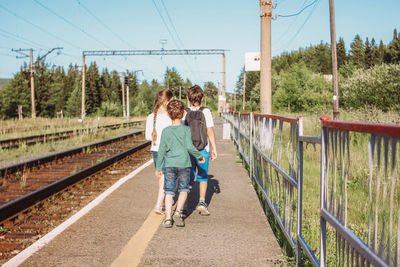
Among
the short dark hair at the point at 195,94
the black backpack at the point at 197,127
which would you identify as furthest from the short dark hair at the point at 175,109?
the short dark hair at the point at 195,94

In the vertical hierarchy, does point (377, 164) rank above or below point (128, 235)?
above

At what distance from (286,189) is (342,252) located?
154 centimetres

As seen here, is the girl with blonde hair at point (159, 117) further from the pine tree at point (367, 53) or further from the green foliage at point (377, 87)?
the pine tree at point (367, 53)

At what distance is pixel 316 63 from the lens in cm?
13475

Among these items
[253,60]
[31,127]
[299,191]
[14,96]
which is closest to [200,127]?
[299,191]

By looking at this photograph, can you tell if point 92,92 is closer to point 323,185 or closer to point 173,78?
point 173,78

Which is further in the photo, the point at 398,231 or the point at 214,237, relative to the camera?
the point at 214,237

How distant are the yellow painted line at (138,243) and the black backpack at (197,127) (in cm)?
111

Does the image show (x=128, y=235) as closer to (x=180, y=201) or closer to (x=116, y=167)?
(x=180, y=201)

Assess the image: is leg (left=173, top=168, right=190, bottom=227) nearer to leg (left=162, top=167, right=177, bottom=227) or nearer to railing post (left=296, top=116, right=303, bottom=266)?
leg (left=162, top=167, right=177, bottom=227)

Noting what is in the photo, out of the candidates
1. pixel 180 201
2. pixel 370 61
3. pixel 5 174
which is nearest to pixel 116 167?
pixel 5 174

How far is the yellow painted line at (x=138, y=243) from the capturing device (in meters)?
3.56

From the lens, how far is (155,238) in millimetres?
4215

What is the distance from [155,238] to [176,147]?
43.2 inches
